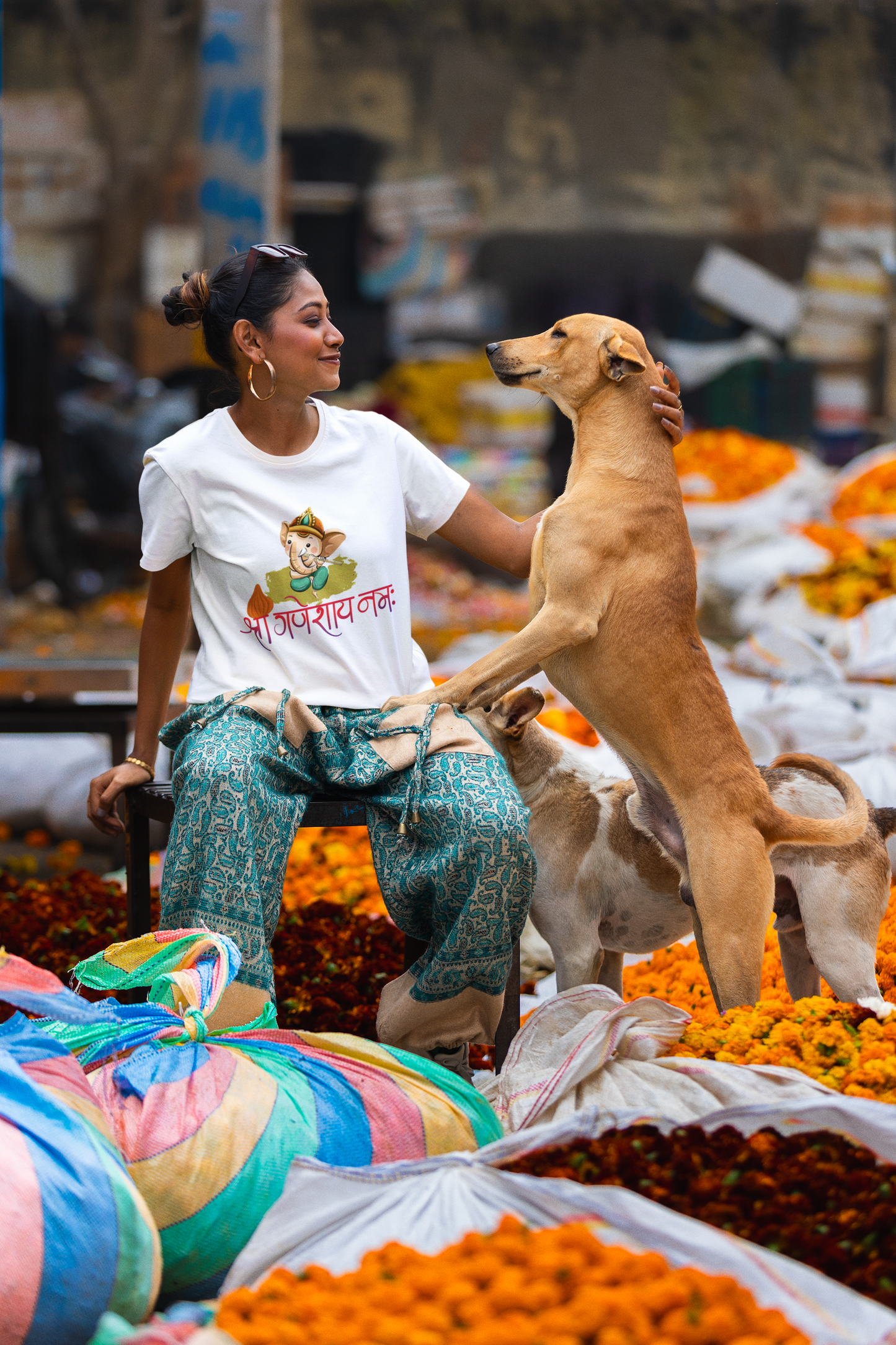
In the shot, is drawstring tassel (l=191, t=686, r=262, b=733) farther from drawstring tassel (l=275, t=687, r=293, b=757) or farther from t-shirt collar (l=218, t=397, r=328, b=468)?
t-shirt collar (l=218, t=397, r=328, b=468)

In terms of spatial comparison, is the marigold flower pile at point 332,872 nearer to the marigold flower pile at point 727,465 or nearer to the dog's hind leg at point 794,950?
the dog's hind leg at point 794,950

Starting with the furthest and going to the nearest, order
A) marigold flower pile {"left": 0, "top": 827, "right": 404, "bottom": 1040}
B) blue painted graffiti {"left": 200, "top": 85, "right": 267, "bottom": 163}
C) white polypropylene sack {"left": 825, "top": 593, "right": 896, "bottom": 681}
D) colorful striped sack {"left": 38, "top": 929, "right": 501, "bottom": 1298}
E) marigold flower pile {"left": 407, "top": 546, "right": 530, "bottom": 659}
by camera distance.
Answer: marigold flower pile {"left": 407, "top": 546, "right": 530, "bottom": 659} → blue painted graffiti {"left": 200, "top": 85, "right": 267, "bottom": 163} → white polypropylene sack {"left": 825, "top": 593, "right": 896, "bottom": 681} → marigold flower pile {"left": 0, "top": 827, "right": 404, "bottom": 1040} → colorful striped sack {"left": 38, "top": 929, "right": 501, "bottom": 1298}

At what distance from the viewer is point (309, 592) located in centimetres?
281

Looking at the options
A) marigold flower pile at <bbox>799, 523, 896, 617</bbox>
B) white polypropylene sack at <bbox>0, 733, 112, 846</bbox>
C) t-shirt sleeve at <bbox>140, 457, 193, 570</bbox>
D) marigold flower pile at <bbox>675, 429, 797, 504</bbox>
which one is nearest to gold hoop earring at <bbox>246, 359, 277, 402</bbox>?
t-shirt sleeve at <bbox>140, 457, 193, 570</bbox>

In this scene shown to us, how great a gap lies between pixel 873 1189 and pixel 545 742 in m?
1.32

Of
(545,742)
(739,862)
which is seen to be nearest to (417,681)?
(545,742)

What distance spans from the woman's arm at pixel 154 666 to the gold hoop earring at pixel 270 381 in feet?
1.20

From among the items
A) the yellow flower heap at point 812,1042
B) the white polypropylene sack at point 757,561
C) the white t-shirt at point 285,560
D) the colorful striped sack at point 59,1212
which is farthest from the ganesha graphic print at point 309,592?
the white polypropylene sack at point 757,561

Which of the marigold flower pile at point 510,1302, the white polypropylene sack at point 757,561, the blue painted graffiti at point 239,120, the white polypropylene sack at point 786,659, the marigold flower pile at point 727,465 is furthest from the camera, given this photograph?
the marigold flower pile at point 727,465

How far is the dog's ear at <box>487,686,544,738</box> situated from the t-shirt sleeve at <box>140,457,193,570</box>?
73 centimetres

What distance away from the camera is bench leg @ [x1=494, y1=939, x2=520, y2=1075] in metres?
2.82

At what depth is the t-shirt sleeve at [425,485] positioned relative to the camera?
3.02 meters

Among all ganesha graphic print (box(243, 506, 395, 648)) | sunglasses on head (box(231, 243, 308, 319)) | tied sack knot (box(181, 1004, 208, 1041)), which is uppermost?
sunglasses on head (box(231, 243, 308, 319))

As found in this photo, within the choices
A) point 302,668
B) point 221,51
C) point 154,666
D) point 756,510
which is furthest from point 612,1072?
point 756,510
